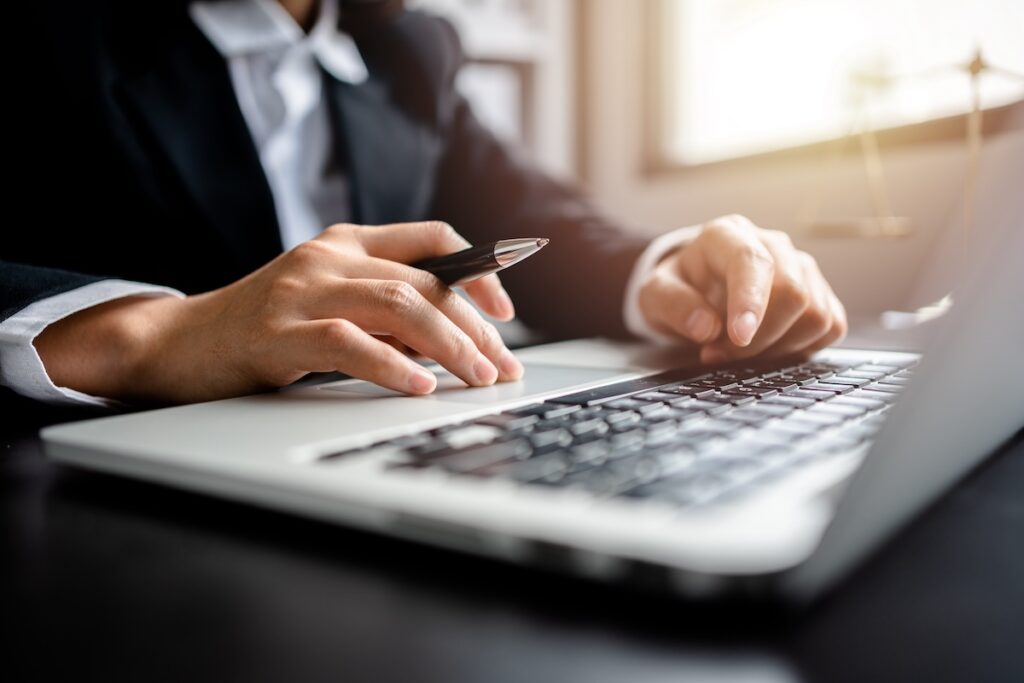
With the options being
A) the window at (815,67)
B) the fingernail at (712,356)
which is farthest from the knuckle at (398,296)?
the window at (815,67)

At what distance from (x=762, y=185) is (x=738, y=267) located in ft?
2.48

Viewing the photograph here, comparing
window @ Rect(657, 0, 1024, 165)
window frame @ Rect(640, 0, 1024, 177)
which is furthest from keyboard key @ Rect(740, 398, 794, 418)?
window frame @ Rect(640, 0, 1024, 177)

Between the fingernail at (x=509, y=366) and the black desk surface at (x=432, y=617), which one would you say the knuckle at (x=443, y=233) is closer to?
the fingernail at (x=509, y=366)

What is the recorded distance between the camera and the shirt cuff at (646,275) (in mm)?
612

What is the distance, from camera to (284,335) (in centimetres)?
37

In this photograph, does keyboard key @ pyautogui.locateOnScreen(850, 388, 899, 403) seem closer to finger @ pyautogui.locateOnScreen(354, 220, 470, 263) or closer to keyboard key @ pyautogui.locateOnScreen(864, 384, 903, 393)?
keyboard key @ pyautogui.locateOnScreen(864, 384, 903, 393)

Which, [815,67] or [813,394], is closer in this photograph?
[813,394]

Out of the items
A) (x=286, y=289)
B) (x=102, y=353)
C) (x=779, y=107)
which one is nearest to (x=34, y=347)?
(x=102, y=353)

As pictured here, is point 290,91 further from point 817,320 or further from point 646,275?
point 817,320

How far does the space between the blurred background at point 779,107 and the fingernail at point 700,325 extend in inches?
7.4

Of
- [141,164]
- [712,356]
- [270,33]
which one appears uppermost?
[270,33]

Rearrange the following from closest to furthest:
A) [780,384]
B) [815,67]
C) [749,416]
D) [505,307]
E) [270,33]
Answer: [749,416] → [780,384] → [505,307] → [270,33] → [815,67]

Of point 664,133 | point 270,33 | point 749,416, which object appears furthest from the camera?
point 664,133

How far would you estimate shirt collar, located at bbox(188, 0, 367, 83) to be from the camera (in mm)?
784
